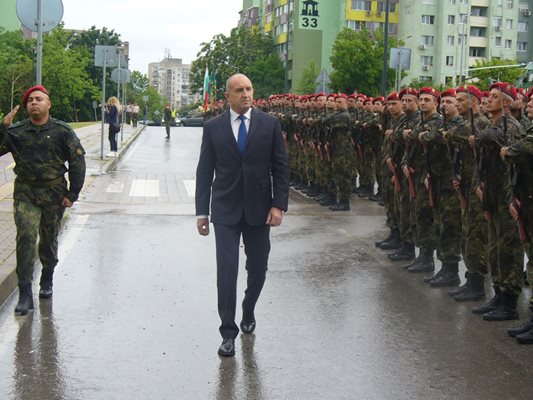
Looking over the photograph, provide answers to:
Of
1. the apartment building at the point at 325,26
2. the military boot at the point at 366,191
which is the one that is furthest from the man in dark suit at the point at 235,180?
the apartment building at the point at 325,26

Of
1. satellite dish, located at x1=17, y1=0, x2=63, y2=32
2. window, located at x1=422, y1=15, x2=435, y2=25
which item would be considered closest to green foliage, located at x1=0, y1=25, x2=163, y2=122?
window, located at x1=422, y1=15, x2=435, y2=25

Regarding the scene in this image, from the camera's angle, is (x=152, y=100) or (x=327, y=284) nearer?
(x=327, y=284)

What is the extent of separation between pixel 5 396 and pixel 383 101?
40.7 ft

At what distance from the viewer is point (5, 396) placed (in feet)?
17.0

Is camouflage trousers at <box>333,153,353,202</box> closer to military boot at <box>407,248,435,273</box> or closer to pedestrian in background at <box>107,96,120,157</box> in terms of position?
military boot at <box>407,248,435,273</box>

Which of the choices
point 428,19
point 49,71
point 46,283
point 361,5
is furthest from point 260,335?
point 361,5

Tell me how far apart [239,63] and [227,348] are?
88636 mm

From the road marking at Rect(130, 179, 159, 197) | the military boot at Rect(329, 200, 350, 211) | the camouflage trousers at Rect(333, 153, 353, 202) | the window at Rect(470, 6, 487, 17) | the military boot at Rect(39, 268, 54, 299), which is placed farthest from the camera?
the window at Rect(470, 6, 487, 17)

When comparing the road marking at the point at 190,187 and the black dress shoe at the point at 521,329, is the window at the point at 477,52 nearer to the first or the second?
the road marking at the point at 190,187

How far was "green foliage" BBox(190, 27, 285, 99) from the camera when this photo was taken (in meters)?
91.0

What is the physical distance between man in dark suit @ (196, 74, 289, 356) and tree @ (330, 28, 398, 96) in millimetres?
70042

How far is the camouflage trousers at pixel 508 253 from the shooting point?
7324mm

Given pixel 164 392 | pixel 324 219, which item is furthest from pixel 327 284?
pixel 324 219

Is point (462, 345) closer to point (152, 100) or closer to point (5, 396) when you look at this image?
point (5, 396)
